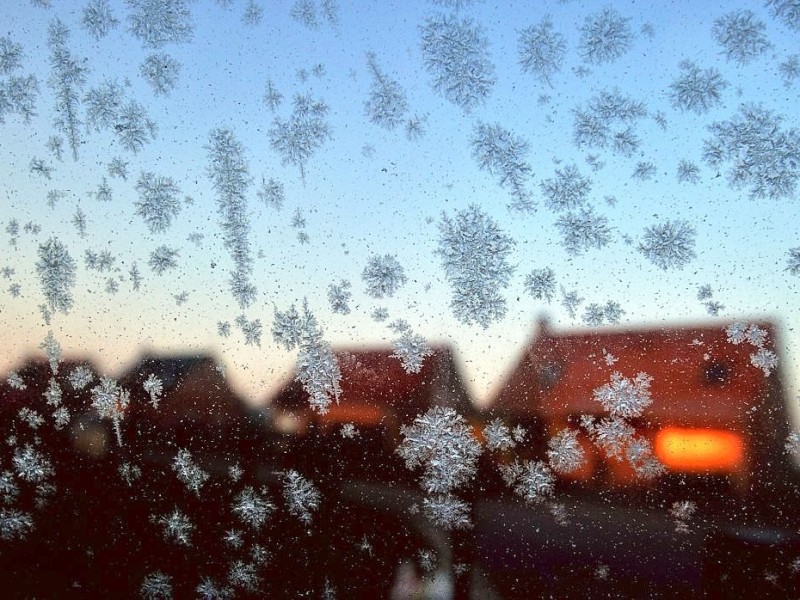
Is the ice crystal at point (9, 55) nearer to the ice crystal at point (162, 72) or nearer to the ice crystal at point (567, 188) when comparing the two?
the ice crystal at point (162, 72)

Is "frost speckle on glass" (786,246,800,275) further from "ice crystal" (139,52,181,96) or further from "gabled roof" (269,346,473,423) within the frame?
"ice crystal" (139,52,181,96)

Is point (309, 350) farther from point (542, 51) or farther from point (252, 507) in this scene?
point (542, 51)

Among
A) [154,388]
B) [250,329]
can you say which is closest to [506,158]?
[250,329]

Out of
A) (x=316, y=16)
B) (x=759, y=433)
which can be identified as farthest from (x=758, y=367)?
(x=316, y=16)

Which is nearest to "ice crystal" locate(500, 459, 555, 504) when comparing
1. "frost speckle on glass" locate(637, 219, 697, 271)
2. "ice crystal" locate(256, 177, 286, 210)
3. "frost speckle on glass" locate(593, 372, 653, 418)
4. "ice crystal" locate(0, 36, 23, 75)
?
"frost speckle on glass" locate(593, 372, 653, 418)

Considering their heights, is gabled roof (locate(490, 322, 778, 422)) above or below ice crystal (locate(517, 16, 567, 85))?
below

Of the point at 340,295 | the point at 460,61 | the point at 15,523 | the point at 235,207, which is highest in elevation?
the point at 460,61
